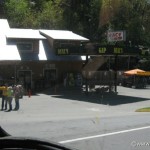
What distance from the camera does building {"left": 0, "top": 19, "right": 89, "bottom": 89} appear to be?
1553 inches

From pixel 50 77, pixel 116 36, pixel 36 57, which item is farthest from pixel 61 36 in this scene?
pixel 116 36

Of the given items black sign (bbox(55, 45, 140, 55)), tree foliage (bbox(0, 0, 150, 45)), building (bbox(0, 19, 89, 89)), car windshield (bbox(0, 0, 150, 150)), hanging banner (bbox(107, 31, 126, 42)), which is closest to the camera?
car windshield (bbox(0, 0, 150, 150))

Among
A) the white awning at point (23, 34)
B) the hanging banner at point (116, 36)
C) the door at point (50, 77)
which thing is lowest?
the door at point (50, 77)

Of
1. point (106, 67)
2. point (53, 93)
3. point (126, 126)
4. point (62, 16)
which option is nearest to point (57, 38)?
point (53, 93)

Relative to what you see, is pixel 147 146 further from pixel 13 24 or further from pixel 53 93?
pixel 13 24

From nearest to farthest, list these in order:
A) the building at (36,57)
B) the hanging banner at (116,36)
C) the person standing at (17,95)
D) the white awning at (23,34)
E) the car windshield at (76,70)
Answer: the car windshield at (76,70), the person standing at (17,95), the building at (36,57), the white awning at (23,34), the hanging banner at (116,36)

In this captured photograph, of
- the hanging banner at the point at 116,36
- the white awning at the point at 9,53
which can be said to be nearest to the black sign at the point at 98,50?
the white awning at the point at 9,53

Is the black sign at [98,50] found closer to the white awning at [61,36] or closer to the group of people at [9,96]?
the white awning at [61,36]

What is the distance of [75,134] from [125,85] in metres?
37.7

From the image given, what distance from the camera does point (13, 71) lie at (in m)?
40.6

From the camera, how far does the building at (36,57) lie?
39438mm

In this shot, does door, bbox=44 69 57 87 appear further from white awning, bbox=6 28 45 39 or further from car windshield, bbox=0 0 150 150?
white awning, bbox=6 28 45 39

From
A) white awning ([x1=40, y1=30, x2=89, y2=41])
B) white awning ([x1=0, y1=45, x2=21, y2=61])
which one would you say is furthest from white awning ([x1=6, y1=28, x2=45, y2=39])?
white awning ([x1=0, y1=45, x2=21, y2=61])

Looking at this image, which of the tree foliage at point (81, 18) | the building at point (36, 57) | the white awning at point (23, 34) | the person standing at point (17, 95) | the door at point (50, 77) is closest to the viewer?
the person standing at point (17, 95)
